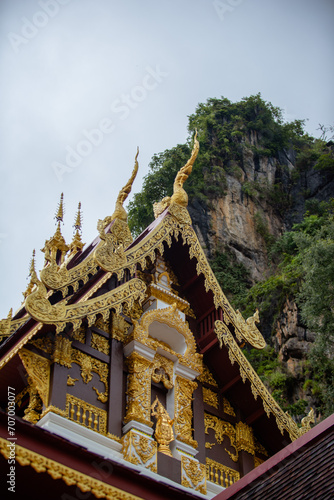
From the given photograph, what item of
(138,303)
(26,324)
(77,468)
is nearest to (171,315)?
(138,303)

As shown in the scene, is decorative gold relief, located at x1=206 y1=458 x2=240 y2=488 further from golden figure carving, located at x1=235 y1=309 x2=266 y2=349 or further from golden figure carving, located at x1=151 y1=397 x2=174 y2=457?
golden figure carving, located at x1=235 y1=309 x2=266 y2=349

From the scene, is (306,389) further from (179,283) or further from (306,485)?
(306,485)

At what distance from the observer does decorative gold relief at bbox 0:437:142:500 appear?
630 centimetres

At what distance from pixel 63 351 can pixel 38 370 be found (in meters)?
0.46

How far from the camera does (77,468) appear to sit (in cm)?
668

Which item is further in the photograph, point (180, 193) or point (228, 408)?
point (180, 193)

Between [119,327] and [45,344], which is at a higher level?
[119,327]

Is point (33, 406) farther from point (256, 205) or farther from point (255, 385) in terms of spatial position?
point (256, 205)

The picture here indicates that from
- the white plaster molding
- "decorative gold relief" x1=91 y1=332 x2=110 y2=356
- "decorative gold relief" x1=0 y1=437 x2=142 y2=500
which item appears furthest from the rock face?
"decorative gold relief" x1=0 y1=437 x2=142 y2=500

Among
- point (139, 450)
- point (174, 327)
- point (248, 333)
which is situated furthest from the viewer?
point (248, 333)

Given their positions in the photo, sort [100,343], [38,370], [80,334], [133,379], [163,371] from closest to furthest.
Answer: [38,370], [80,334], [133,379], [100,343], [163,371]

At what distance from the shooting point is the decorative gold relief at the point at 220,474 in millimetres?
9867

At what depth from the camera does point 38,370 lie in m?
8.59

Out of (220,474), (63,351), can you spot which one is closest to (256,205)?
(220,474)
